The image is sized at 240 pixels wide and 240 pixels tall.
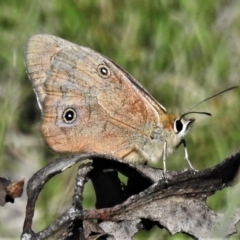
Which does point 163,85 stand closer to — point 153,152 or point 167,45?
point 167,45

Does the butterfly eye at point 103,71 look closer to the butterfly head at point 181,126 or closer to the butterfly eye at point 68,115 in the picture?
the butterfly eye at point 68,115

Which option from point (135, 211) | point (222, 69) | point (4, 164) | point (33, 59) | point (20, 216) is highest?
point (222, 69)

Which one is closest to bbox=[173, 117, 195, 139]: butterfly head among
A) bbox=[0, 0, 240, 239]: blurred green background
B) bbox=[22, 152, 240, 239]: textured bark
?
bbox=[22, 152, 240, 239]: textured bark

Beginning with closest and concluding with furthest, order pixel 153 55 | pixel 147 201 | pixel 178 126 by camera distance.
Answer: pixel 147 201 < pixel 178 126 < pixel 153 55

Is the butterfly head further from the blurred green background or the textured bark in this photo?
the blurred green background

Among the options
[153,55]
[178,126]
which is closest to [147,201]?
[178,126]

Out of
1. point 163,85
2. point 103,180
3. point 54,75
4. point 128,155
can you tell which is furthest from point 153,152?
point 163,85

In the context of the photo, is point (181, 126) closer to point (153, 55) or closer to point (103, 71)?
point (103, 71)
